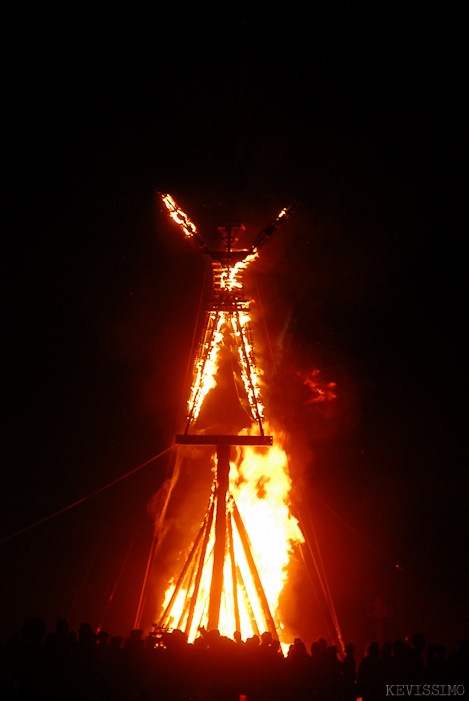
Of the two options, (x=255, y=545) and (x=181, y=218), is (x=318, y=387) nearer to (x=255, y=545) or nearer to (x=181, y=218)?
(x=255, y=545)

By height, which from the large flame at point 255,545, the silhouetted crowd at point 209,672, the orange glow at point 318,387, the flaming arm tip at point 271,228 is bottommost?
the silhouetted crowd at point 209,672

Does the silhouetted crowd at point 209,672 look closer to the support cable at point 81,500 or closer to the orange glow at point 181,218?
the support cable at point 81,500

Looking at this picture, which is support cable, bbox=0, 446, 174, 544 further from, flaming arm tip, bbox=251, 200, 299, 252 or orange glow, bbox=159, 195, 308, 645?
flaming arm tip, bbox=251, 200, 299, 252

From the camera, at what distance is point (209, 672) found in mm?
7949

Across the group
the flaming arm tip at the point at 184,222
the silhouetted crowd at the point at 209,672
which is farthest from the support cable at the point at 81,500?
the silhouetted crowd at the point at 209,672

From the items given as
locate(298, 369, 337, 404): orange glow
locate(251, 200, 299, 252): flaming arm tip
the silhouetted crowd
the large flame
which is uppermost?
locate(251, 200, 299, 252): flaming arm tip

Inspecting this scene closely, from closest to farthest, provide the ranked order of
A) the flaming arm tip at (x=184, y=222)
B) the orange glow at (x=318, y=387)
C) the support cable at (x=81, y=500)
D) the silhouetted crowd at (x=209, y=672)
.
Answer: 1. the silhouetted crowd at (x=209, y=672)
2. the flaming arm tip at (x=184, y=222)
3. the support cable at (x=81, y=500)
4. the orange glow at (x=318, y=387)

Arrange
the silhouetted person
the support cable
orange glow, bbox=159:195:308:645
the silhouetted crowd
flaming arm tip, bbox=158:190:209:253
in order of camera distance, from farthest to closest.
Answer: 1. the support cable
2. flaming arm tip, bbox=158:190:209:253
3. orange glow, bbox=159:195:308:645
4. the silhouetted person
5. the silhouetted crowd

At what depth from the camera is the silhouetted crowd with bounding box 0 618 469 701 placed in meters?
7.58

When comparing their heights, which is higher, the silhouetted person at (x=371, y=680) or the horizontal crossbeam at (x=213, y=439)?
the horizontal crossbeam at (x=213, y=439)

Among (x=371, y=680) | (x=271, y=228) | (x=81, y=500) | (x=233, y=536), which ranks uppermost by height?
(x=271, y=228)

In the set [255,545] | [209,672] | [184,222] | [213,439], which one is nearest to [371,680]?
[209,672]

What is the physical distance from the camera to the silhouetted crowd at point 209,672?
7.58m

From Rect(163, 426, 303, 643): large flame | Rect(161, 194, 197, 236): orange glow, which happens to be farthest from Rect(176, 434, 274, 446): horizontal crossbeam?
Rect(161, 194, 197, 236): orange glow
